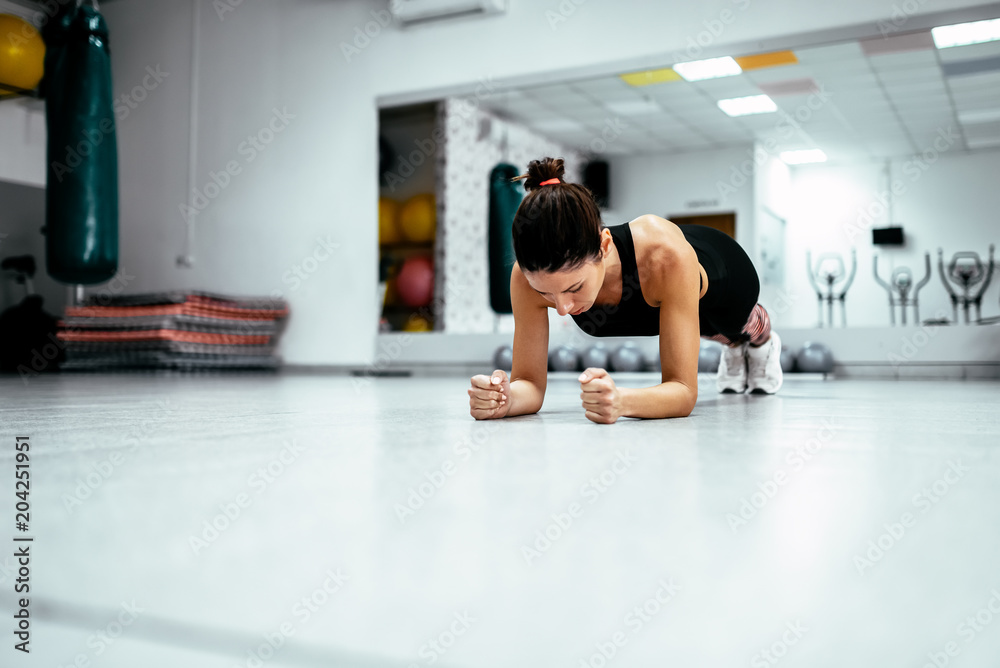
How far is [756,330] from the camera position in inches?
107

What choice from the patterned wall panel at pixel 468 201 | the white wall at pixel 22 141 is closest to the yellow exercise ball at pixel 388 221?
the patterned wall panel at pixel 468 201

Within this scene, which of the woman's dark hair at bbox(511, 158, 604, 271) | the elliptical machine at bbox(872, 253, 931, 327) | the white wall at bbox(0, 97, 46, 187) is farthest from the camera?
the white wall at bbox(0, 97, 46, 187)

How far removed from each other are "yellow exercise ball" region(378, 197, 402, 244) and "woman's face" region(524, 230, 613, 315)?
14.3 feet

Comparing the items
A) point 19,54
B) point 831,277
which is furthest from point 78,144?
point 831,277

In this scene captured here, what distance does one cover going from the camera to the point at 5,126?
6.83 m

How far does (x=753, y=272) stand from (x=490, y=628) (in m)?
1.89

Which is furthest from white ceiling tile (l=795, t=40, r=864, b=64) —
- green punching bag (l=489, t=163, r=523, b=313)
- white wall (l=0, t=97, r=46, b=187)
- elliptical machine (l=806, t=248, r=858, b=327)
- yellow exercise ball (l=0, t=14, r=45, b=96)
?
white wall (l=0, t=97, r=46, b=187)

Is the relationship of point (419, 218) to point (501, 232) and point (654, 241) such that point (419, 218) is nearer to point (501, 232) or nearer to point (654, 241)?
point (501, 232)

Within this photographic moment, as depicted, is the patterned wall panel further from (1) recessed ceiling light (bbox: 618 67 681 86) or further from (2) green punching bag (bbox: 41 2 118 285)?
(2) green punching bag (bbox: 41 2 118 285)

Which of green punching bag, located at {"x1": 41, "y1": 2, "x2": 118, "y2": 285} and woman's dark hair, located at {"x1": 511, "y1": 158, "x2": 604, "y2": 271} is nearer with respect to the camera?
woman's dark hair, located at {"x1": 511, "y1": 158, "x2": 604, "y2": 271}

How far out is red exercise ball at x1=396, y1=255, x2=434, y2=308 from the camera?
5.68 metres

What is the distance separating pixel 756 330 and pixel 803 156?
2.25m

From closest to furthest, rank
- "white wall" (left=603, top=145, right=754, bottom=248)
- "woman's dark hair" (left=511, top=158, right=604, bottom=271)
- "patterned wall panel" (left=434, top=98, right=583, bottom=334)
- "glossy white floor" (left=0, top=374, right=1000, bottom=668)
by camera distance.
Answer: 1. "glossy white floor" (left=0, top=374, right=1000, bottom=668)
2. "woman's dark hair" (left=511, top=158, right=604, bottom=271)
3. "white wall" (left=603, top=145, right=754, bottom=248)
4. "patterned wall panel" (left=434, top=98, right=583, bottom=334)

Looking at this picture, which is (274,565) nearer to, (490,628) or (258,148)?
(490,628)
